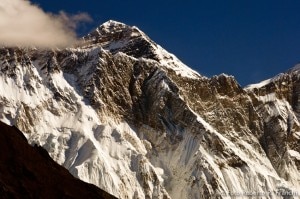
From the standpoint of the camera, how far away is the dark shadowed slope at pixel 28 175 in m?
117

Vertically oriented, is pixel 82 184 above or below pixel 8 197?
above

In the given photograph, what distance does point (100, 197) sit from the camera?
5404 inches

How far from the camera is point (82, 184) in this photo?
136000 millimetres

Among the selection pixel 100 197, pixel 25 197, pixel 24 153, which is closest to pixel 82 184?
pixel 100 197

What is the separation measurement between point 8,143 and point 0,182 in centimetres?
1424

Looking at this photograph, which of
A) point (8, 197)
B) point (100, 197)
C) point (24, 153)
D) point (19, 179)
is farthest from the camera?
point (100, 197)

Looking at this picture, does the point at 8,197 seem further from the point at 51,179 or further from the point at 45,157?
the point at 45,157

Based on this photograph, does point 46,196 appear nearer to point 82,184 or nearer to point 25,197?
point 25,197

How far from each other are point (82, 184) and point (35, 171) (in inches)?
498

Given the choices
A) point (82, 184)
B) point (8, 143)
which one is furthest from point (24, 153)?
point (82, 184)

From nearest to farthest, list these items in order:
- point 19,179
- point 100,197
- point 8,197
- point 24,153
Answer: point 8,197 → point 19,179 → point 24,153 → point 100,197

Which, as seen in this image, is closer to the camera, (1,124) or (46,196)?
(46,196)

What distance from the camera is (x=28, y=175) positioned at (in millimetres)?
122250

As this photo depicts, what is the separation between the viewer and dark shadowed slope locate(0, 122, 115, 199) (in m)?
117
